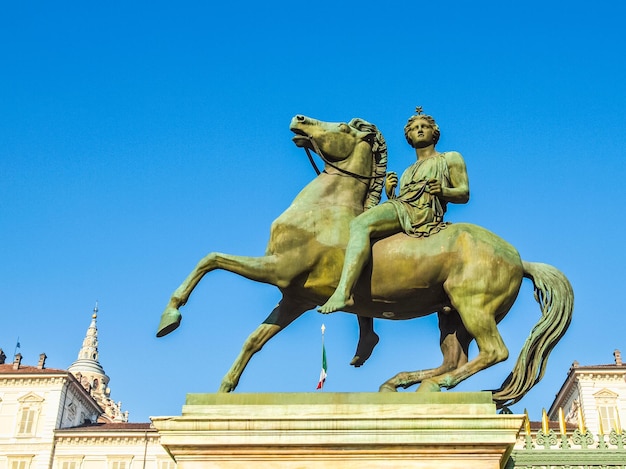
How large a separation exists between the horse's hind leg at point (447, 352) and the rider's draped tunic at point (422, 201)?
0.86m

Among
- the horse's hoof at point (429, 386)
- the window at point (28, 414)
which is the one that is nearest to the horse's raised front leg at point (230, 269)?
the horse's hoof at point (429, 386)

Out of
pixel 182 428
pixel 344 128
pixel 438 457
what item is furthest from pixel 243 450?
pixel 344 128

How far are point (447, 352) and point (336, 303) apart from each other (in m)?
1.36

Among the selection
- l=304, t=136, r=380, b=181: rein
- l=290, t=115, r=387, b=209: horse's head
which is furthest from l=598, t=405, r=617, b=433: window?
l=304, t=136, r=380, b=181: rein

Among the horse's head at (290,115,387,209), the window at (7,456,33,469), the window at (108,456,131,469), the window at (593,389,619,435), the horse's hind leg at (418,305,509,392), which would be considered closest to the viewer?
the horse's hind leg at (418,305,509,392)

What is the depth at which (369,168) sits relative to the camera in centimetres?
802

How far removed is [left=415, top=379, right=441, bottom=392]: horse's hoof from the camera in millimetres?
6855

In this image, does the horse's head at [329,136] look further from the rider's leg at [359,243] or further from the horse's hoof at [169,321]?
the horse's hoof at [169,321]

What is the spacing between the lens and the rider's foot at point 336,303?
6.82m

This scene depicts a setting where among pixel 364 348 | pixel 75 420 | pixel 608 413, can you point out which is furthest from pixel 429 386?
pixel 75 420

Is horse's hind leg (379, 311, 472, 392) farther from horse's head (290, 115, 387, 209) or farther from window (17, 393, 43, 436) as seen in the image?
window (17, 393, 43, 436)

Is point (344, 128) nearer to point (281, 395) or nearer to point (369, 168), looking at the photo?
point (369, 168)

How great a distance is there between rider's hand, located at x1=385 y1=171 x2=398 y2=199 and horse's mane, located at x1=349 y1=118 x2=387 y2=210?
0.25 feet

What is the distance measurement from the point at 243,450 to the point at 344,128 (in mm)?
3333
